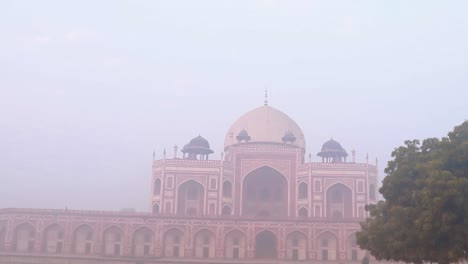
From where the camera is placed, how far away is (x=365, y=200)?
3706cm

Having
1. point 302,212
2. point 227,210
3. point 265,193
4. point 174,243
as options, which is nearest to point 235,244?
point 174,243

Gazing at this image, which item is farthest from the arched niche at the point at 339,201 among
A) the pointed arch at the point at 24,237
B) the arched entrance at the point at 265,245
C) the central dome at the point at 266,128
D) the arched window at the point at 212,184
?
the pointed arch at the point at 24,237

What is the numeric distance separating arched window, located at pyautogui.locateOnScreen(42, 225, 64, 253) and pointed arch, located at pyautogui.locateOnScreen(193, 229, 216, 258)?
7.90 metres

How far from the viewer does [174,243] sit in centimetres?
3294

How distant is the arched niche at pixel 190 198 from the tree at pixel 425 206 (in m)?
21.8

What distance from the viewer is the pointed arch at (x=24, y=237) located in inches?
1291

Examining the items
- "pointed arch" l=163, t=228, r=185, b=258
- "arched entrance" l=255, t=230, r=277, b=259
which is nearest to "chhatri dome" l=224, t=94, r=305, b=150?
"arched entrance" l=255, t=230, r=277, b=259

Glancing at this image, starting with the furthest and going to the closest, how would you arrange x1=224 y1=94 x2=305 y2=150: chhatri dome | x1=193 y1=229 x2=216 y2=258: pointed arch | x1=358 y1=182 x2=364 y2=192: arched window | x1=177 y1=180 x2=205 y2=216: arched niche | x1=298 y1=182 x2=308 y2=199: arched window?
x1=224 y1=94 x2=305 y2=150: chhatri dome → x1=298 y1=182 x2=308 y2=199: arched window → x1=177 y1=180 x2=205 y2=216: arched niche → x1=358 y1=182 x2=364 y2=192: arched window → x1=193 y1=229 x2=216 y2=258: pointed arch

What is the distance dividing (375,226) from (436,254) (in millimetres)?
2169

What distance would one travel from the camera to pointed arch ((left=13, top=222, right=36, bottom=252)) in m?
32.8

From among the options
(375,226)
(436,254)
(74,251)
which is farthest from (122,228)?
(436,254)

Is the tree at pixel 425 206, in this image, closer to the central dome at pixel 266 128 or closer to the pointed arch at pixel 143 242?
the pointed arch at pixel 143 242

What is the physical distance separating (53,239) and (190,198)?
372 inches

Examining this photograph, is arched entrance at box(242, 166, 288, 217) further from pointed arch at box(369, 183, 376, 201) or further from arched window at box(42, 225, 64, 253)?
arched window at box(42, 225, 64, 253)
